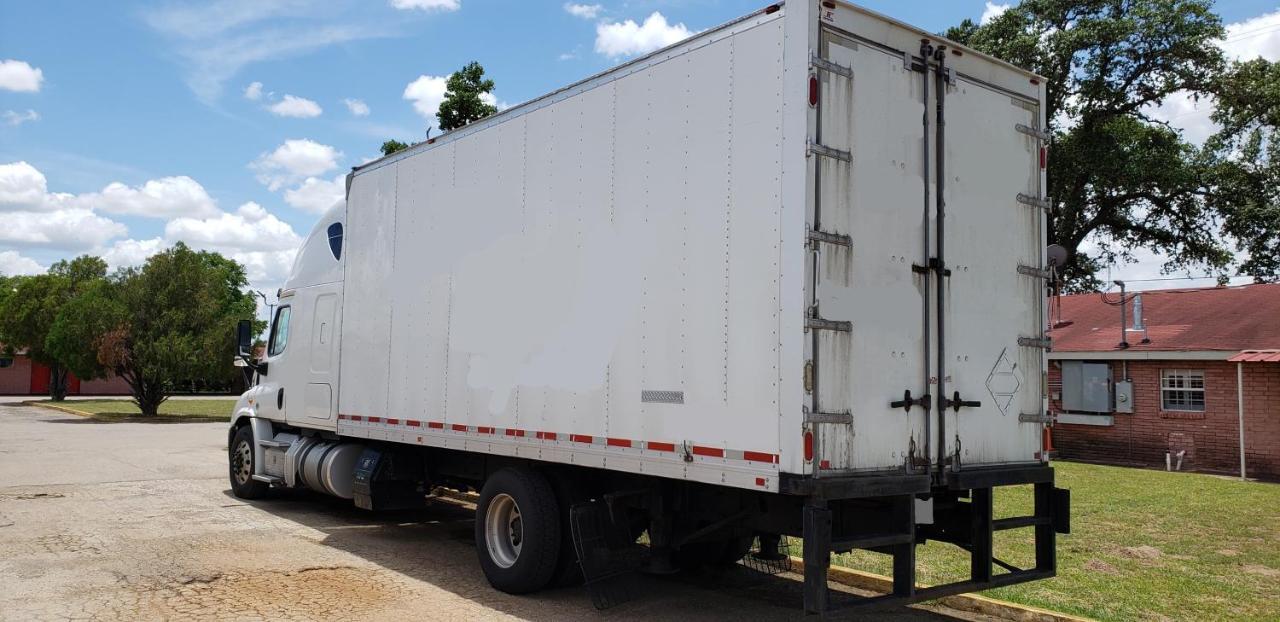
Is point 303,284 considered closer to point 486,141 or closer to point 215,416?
point 486,141

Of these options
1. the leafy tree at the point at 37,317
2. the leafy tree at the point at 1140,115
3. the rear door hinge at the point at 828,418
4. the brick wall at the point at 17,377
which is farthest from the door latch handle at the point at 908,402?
the brick wall at the point at 17,377

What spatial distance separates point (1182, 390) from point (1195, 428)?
849 millimetres

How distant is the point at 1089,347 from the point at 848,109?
18.1 meters

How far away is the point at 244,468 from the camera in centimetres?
A: 1238

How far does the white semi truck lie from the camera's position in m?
5.57

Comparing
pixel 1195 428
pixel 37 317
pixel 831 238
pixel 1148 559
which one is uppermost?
pixel 37 317

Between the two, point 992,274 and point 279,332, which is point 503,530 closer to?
point 992,274

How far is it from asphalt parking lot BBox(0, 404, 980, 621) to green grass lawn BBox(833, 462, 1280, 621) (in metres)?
1.03

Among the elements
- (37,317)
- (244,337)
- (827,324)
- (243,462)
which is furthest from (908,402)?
(37,317)

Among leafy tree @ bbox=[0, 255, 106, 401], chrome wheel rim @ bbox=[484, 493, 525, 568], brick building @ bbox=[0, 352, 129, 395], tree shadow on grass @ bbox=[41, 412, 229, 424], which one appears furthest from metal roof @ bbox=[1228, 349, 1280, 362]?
brick building @ bbox=[0, 352, 129, 395]

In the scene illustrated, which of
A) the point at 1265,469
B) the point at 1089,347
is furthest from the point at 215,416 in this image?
the point at 1265,469

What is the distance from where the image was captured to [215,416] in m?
34.2

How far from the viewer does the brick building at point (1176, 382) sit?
18.6 meters

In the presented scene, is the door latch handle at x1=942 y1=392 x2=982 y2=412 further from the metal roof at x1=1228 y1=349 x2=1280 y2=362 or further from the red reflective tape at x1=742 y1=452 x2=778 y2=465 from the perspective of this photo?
the metal roof at x1=1228 y1=349 x2=1280 y2=362
